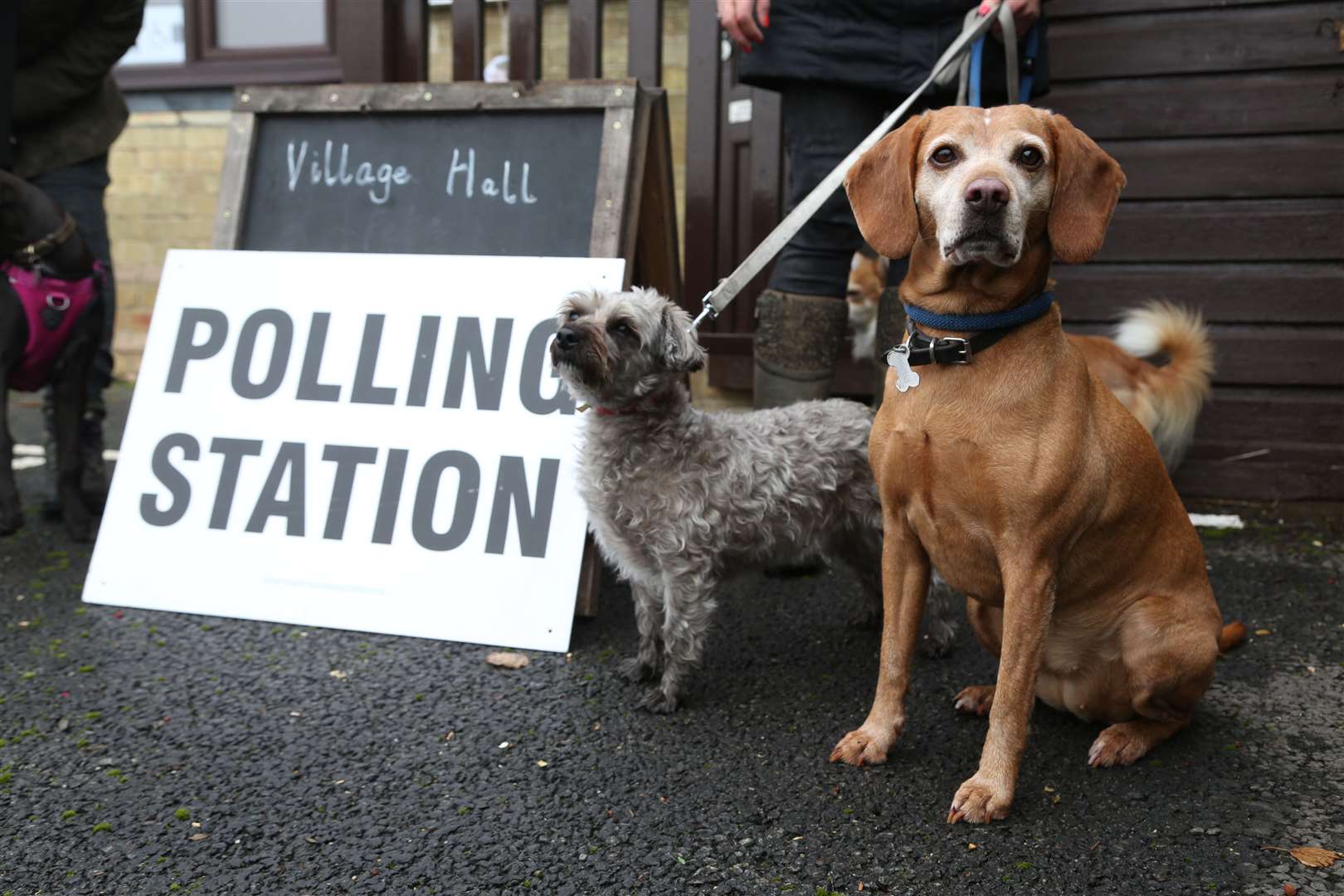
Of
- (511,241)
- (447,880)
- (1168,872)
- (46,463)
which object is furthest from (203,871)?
(46,463)

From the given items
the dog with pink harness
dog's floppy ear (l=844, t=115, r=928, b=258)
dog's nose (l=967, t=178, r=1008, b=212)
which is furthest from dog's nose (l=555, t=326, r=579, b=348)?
the dog with pink harness

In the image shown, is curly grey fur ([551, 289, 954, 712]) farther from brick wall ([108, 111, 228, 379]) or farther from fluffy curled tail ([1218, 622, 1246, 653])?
brick wall ([108, 111, 228, 379])

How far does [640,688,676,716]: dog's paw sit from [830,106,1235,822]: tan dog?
19.5 inches

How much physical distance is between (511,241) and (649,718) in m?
1.93

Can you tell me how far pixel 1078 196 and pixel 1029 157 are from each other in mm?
139

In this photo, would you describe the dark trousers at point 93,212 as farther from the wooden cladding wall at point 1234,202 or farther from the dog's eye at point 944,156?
the wooden cladding wall at point 1234,202

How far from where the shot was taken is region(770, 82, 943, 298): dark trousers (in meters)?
3.58

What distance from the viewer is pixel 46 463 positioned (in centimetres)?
454

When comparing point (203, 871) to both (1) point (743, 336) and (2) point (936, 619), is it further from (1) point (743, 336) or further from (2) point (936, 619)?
(1) point (743, 336)

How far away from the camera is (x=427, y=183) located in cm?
406

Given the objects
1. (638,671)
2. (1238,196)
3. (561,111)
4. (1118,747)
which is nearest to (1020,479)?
(1118,747)

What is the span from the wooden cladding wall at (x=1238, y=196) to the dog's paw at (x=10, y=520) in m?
4.81

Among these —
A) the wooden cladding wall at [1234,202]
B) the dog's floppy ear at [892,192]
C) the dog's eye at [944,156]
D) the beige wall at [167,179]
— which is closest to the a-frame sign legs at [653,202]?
the dog's floppy ear at [892,192]

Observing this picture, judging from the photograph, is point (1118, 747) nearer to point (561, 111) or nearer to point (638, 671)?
point (638, 671)
